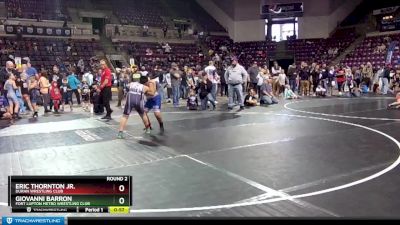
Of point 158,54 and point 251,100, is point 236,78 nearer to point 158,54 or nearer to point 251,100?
point 251,100

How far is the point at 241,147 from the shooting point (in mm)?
6109

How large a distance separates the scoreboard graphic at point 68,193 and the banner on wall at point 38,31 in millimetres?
21962

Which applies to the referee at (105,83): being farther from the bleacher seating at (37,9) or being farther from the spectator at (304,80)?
the bleacher seating at (37,9)

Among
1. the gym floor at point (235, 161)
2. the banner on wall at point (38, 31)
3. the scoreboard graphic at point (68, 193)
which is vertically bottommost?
the gym floor at point (235, 161)

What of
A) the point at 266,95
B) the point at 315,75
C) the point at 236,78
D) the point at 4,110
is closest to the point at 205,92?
the point at 236,78

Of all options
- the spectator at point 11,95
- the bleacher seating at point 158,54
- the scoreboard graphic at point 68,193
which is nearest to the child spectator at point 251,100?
the spectator at point 11,95

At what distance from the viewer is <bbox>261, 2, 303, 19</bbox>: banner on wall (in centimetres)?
2873

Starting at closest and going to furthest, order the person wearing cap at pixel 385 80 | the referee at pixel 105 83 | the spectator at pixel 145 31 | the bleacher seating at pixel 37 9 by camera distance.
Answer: the referee at pixel 105 83 → the person wearing cap at pixel 385 80 → the bleacher seating at pixel 37 9 → the spectator at pixel 145 31

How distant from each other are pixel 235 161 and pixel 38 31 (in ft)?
68.9

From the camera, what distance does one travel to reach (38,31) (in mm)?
22938

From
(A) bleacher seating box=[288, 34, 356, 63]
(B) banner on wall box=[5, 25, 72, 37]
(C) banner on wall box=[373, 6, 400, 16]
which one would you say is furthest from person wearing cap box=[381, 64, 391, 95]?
(B) banner on wall box=[5, 25, 72, 37]

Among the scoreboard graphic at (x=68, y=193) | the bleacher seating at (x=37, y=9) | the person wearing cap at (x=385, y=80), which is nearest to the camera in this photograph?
the scoreboard graphic at (x=68, y=193)

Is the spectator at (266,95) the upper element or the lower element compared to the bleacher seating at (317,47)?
lower

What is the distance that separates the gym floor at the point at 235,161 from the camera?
3605 mm
